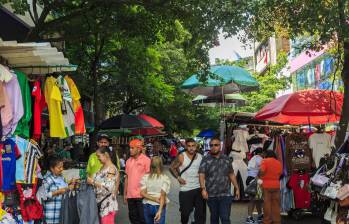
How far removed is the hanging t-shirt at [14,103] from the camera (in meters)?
6.80

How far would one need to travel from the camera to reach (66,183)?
26.1 ft

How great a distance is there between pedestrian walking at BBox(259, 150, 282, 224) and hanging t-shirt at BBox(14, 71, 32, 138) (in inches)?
193

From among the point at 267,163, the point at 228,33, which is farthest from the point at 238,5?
the point at 267,163

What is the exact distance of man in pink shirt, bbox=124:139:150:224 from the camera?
8891mm

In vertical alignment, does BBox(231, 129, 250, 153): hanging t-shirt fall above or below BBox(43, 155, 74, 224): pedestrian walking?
above

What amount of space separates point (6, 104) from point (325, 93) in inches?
314

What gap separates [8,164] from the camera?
6.78m

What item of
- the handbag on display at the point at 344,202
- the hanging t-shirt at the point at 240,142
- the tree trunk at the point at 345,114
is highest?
the tree trunk at the point at 345,114

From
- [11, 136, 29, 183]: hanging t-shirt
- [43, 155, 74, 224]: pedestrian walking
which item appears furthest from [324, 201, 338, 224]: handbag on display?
[11, 136, 29, 183]: hanging t-shirt

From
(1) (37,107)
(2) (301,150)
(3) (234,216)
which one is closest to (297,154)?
(2) (301,150)

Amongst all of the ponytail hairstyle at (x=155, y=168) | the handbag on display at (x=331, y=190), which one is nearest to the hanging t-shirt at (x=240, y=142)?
the handbag on display at (x=331, y=190)

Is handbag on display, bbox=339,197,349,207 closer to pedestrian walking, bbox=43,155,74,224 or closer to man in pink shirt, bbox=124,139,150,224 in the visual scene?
man in pink shirt, bbox=124,139,150,224

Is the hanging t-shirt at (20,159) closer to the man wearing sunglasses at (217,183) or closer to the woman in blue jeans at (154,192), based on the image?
the woman in blue jeans at (154,192)

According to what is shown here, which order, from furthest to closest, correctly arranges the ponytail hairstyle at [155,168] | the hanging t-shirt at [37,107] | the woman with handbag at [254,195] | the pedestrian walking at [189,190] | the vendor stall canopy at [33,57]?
the woman with handbag at [254,195] → the pedestrian walking at [189,190] → the ponytail hairstyle at [155,168] → the hanging t-shirt at [37,107] → the vendor stall canopy at [33,57]
